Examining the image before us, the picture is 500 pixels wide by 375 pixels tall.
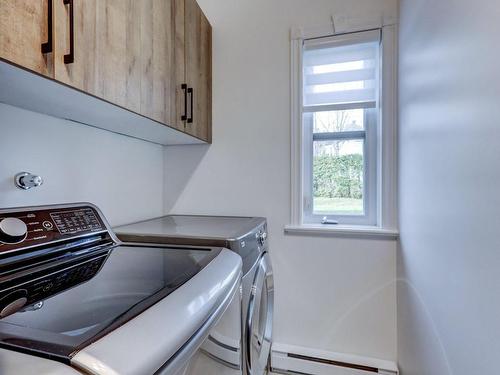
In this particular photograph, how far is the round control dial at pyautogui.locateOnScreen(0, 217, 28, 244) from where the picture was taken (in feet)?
2.29

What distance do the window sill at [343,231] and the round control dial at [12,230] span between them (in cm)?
122

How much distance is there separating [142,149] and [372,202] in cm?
140

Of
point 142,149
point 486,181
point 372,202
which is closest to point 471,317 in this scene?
point 486,181

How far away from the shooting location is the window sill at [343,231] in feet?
4.85

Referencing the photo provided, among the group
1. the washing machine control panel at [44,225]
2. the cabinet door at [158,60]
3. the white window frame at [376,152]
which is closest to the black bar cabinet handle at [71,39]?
the cabinet door at [158,60]

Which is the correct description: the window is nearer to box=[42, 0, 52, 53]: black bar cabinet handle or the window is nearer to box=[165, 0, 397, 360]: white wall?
box=[165, 0, 397, 360]: white wall

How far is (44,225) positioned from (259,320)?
940 mm

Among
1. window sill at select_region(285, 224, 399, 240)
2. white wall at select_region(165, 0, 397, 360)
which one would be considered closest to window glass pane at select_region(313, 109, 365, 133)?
white wall at select_region(165, 0, 397, 360)

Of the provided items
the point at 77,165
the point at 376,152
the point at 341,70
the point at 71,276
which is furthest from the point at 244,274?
the point at 341,70

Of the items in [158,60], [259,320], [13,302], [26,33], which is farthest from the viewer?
[259,320]

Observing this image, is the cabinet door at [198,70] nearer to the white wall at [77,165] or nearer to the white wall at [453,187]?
the white wall at [77,165]

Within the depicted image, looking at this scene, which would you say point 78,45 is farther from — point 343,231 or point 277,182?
point 343,231

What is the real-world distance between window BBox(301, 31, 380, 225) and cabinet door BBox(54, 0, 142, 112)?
3.26 ft

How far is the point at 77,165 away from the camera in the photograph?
1.17 m
